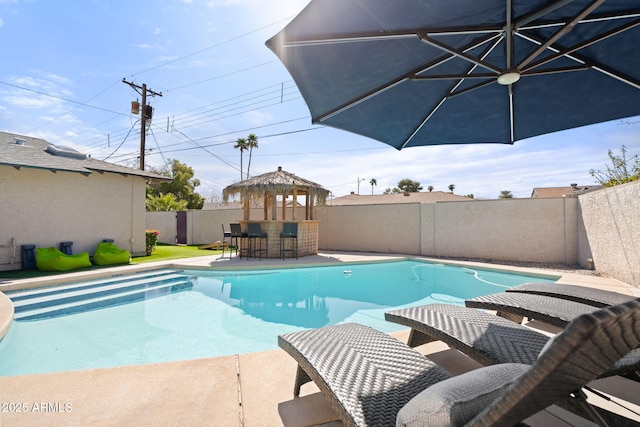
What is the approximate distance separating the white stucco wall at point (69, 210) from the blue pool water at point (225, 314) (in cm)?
410

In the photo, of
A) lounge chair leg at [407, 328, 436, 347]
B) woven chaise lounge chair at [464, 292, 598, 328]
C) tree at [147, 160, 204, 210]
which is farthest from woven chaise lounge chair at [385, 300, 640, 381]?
tree at [147, 160, 204, 210]

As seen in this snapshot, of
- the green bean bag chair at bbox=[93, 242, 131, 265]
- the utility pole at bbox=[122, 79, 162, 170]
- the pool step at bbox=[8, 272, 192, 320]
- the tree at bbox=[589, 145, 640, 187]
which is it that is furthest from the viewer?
the utility pole at bbox=[122, 79, 162, 170]

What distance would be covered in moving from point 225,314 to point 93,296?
3.25m

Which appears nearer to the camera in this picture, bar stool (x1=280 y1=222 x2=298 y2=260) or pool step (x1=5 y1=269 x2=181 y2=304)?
pool step (x1=5 y1=269 x2=181 y2=304)

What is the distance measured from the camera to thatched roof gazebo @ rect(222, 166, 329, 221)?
1114 cm

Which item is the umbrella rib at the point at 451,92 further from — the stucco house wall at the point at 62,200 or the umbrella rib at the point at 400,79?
the stucco house wall at the point at 62,200

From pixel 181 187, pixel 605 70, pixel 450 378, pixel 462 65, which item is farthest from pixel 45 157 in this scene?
pixel 181 187

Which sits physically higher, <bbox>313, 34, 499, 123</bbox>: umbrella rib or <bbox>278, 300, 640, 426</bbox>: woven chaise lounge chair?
→ <bbox>313, 34, 499, 123</bbox>: umbrella rib

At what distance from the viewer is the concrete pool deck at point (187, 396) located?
5.97ft

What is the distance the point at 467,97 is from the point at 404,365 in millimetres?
3324

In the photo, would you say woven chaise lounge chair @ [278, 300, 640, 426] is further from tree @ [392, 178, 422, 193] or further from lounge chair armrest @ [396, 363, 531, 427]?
tree @ [392, 178, 422, 193]

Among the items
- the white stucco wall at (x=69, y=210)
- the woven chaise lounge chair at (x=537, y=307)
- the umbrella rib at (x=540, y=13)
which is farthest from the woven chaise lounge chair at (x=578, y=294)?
the white stucco wall at (x=69, y=210)

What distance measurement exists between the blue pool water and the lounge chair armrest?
131 inches

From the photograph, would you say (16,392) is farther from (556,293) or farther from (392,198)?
(392,198)
